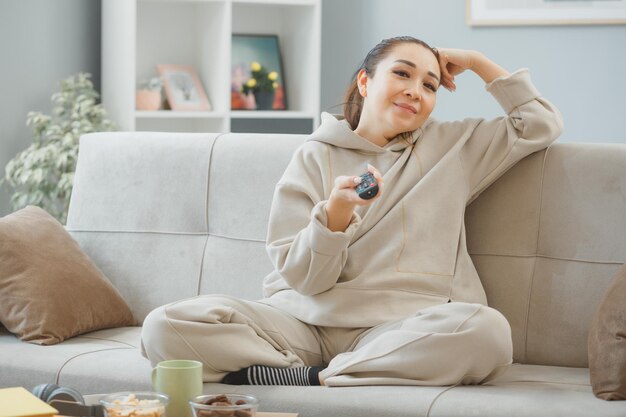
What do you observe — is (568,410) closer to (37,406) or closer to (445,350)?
(445,350)

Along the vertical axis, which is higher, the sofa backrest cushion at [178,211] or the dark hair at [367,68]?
the dark hair at [367,68]

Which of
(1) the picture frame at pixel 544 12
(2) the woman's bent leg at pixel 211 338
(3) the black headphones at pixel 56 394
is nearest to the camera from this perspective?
(3) the black headphones at pixel 56 394

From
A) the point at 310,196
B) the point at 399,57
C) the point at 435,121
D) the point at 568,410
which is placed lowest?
the point at 568,410

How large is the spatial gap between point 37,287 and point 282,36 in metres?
2.37

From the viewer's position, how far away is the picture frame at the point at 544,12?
13.0ft

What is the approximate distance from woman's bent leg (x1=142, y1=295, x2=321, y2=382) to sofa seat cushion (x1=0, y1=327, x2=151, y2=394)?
0.06 metres

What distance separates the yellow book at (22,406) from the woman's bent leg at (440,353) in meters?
0.70

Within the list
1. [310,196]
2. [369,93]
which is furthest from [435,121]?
[310,196]

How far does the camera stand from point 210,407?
4.72ft

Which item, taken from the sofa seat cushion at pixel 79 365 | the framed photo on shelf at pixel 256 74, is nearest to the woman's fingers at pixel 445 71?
the sofa seat cushion at pixel 79 365

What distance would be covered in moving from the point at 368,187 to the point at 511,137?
1.78 ft

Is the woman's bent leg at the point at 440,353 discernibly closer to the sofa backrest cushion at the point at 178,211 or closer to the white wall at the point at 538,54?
the sofa backrest cushion at the point at 178,211

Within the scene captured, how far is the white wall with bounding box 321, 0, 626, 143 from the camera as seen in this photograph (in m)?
4.02

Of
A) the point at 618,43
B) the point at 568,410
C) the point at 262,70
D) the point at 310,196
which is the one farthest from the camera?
the point at 262,70
